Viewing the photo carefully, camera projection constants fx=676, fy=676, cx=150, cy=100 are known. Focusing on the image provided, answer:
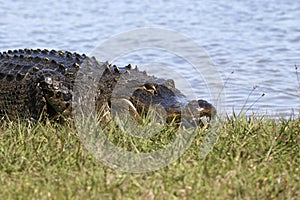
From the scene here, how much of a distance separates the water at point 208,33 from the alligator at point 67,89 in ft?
3.84

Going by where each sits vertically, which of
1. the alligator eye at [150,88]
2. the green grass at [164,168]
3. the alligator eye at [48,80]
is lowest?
the green grass at [164,168]

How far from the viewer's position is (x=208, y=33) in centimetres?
1145

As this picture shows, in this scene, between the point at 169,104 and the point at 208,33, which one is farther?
the point at 208,33

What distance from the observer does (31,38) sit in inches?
444

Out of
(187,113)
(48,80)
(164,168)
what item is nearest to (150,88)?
(187,113)

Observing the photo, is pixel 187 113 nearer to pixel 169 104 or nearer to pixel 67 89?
pixel 169 104

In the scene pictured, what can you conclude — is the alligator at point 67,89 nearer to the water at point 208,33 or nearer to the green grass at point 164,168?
the green grass at point 164,168

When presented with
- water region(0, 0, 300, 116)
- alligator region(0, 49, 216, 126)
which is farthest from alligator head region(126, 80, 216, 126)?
water region(0, 0, 300, 116)

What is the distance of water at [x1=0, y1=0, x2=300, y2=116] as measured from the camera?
26.3 feet

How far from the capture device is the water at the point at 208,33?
→ 8008 millimetres

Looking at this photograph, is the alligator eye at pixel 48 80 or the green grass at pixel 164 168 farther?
the alligator eye at pixel 48 80

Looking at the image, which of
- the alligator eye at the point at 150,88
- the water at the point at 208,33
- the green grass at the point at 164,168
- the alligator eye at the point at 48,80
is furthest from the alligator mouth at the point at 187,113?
the water at the point at 208,33

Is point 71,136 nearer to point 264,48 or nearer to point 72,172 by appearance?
point 72,172

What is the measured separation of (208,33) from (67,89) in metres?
5.90
